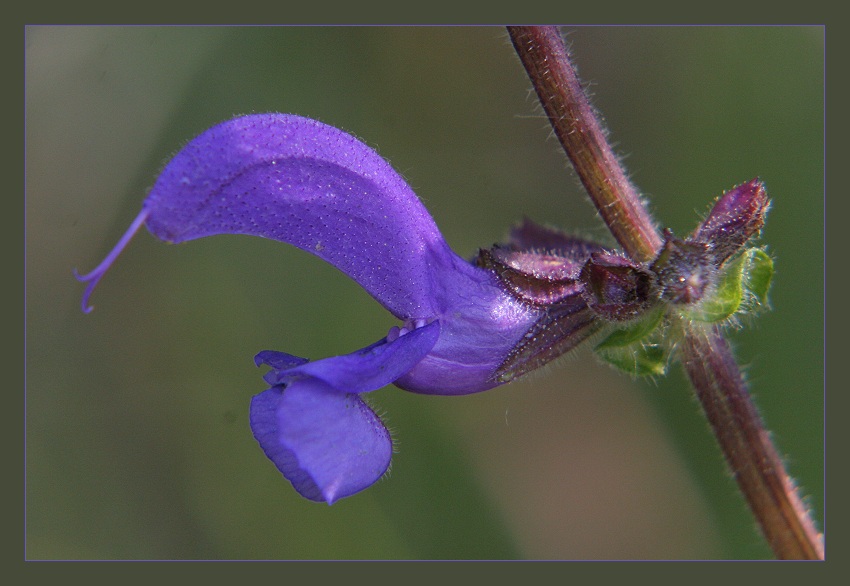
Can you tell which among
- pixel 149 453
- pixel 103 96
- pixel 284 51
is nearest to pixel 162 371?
pixel 149 453

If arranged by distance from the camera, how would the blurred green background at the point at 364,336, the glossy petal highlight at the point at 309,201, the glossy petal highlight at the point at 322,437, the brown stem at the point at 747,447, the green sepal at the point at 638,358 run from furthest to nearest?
the blurred green background at the point at 364,336, the brown stem at the point at 747,447, the green sepal at the point at 638,358, the glossy petal highlight at the point at 309,201, the glossy petal highlight at the point at 322,437

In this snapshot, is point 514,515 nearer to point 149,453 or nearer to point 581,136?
point 149,453

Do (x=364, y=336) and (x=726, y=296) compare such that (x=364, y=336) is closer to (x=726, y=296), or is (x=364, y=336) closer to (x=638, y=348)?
(x=638, y=348)

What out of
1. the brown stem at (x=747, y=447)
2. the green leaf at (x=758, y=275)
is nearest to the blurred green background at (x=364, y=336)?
the brown stem at (x=747, y=447)

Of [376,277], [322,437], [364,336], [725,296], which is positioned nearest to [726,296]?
[725,296]

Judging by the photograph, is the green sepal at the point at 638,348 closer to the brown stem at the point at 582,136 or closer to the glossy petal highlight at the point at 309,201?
the brown stem at the point at 582,136

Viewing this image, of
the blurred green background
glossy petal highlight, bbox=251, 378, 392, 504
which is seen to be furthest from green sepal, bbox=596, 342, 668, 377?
the blurred green background
